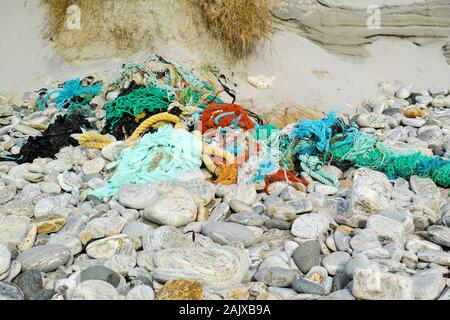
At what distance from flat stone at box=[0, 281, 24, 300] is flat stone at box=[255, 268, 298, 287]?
4.06 ft

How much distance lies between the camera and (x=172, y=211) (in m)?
3.24

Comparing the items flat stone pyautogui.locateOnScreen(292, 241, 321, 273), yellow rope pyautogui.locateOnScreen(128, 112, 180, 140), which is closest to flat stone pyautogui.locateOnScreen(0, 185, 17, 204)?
yellow rope pyautogui.locateOnScreen(128, 112, 180, 140)

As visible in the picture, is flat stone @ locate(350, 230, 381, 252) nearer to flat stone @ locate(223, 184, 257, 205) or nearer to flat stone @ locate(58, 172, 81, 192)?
flat stone @ locate(223, 184, 257, 205)

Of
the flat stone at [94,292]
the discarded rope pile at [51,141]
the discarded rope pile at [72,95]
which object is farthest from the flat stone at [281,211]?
the discarded rope pile at [72,95]

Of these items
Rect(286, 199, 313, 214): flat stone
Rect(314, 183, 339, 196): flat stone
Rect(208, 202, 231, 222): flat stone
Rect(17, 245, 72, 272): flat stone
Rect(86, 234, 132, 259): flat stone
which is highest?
Rect(17, 245, 72, 272): flat stone

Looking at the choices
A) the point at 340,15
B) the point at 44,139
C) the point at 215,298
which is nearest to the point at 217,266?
the point at 215,298

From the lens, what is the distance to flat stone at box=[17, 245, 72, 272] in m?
2.73

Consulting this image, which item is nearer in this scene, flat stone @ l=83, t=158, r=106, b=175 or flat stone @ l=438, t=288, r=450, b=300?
flat stone @ l=438, t=288, r=450, b=300

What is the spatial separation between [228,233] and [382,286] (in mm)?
987

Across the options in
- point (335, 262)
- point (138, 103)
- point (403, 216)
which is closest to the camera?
point (335, 262)

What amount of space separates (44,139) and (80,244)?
2.03 meters

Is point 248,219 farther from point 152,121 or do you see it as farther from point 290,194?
point 152,121

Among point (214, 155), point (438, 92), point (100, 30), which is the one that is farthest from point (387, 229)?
point (100, 30)
